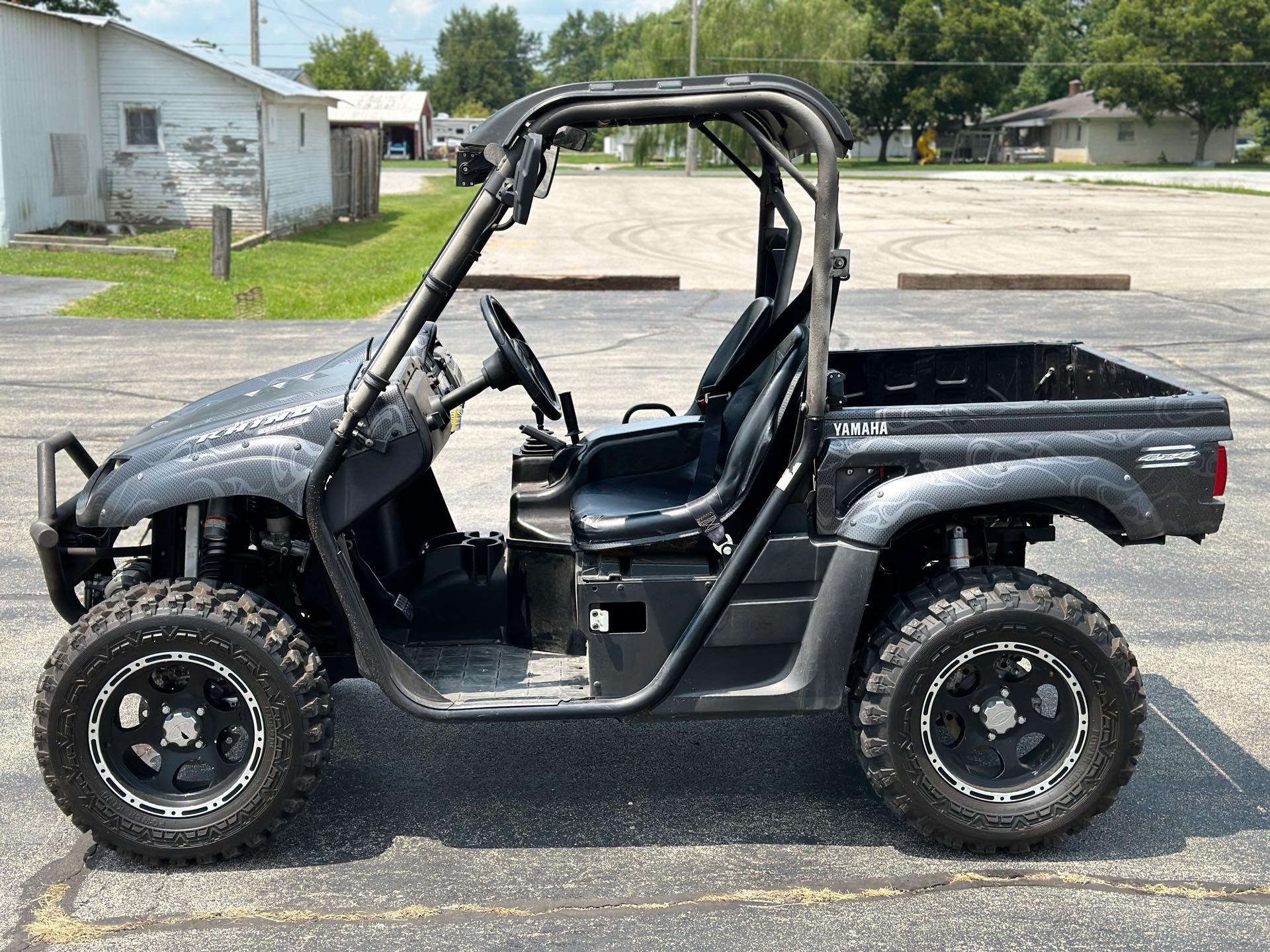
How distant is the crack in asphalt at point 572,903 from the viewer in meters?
3.59

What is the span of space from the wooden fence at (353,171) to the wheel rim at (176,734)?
3061cm

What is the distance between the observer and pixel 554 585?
4312 mm

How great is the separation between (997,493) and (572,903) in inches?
65.1

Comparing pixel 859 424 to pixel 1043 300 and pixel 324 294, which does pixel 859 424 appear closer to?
pixel 1043 300

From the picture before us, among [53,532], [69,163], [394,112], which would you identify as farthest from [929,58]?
[53,532]

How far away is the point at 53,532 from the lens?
13.0ft

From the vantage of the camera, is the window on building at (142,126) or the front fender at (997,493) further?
the window on building at (142,126)

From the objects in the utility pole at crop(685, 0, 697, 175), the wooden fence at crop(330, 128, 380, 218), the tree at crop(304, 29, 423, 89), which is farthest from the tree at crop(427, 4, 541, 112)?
the wooden fence at crop(330, 128, 380, 218)

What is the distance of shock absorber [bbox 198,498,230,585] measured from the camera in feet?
13.0

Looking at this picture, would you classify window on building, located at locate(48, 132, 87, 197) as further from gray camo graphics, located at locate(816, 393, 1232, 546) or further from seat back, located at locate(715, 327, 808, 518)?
gray camo graphics, located at locate(816, 393, 1232, 546)

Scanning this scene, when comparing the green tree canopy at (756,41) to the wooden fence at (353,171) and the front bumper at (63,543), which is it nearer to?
the wooden fence at (353,171)

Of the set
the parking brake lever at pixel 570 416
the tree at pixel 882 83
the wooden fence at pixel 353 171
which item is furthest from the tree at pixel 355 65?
the parking brake lever at pixel 570 416

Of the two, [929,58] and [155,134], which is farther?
[929,58]

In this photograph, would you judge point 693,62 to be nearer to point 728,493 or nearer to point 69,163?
point 69,163
